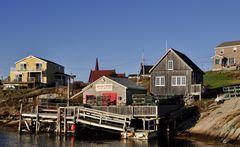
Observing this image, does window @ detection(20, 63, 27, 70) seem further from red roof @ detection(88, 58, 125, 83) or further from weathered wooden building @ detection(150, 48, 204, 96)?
weathered wooden building @ detection(150, 48, 204, 96)

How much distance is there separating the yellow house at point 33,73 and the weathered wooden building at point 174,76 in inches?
1341

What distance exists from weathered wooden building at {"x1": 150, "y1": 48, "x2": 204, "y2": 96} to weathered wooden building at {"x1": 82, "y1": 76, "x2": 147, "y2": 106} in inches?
170

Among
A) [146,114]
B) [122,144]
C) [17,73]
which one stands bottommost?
[122,144]

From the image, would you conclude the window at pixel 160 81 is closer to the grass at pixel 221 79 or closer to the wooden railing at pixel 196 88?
the wooden railing at pixel 196 88

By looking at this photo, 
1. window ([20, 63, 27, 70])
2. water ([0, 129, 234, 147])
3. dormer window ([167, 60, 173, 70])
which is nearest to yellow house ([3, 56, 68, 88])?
window ([20, 63, 27, 70])

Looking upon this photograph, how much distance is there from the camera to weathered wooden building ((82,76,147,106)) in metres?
54.6

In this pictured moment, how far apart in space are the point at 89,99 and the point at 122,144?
16.6 m

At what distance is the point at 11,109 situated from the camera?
70.2 m

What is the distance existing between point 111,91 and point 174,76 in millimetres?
10104

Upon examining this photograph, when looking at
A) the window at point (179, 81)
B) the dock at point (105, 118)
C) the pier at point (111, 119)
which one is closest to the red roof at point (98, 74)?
the window at point (179, 81)

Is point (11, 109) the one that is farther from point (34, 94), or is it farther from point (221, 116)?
point (221, 116)

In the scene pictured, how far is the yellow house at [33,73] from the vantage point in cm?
8721

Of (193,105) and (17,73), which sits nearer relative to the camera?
(193,105)

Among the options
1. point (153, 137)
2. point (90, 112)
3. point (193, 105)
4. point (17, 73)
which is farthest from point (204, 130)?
point (17, 73)
